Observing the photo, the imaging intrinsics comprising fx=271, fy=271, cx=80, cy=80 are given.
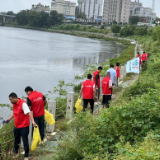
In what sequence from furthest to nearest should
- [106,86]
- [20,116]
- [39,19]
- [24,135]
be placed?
[39,19] < [106,86] < [24,135] < [20,116]

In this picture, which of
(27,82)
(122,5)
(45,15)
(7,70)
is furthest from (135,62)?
(122,5)

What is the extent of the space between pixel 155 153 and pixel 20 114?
3084mm

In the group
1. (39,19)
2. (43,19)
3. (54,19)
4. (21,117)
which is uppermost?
(54,19)

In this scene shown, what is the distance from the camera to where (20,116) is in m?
→ 5.79

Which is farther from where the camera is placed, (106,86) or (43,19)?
(43,19)

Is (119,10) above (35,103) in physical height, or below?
above

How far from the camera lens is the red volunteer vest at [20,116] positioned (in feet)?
18.7

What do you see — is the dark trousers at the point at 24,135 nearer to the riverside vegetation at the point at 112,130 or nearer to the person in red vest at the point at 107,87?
the riverside vegetation at the point at 112,130

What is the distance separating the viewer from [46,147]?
6777 mm

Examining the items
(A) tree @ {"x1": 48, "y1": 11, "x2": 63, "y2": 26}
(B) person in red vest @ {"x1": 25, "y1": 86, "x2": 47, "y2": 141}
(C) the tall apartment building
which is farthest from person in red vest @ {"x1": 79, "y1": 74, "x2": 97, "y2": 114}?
(C) the tall apartment building

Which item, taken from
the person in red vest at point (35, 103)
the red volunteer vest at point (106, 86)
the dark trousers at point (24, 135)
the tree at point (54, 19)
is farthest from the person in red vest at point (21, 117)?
the tree at point (54, 19)

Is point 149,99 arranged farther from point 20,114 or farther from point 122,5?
point 122,5

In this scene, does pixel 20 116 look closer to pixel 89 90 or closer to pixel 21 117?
pixel 21 117

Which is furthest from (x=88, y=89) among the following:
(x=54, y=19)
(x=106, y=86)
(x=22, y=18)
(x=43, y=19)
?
(x=22, y=18)
